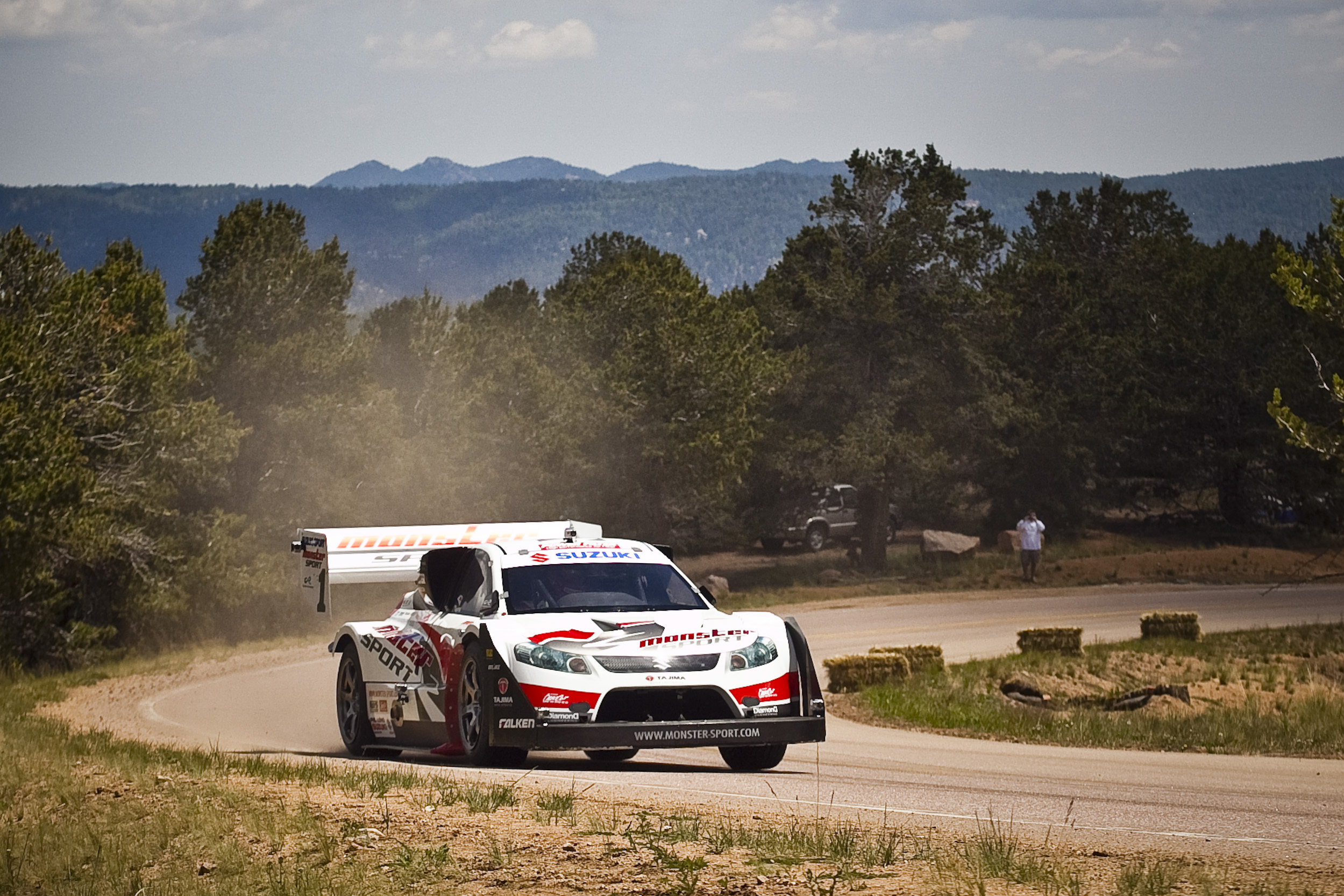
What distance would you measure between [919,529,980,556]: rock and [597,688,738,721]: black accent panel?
45176 mm

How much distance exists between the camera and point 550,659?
11.1 meters

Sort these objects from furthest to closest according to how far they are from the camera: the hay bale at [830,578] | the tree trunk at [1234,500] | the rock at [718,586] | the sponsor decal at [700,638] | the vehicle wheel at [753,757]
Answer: the tree trunk at [1234,500], the hay bale at [830,578], the rock at [718,586], the vehicle wheel at [753,757], the sponsor decal at [700,638]

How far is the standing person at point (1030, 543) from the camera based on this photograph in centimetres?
4472

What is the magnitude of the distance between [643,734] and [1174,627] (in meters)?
20.4

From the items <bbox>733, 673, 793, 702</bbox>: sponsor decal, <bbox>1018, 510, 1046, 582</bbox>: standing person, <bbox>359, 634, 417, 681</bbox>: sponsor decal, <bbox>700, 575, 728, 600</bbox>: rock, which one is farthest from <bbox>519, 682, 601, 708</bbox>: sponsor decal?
<bbox>1018, 510, 1046, 582</bbox>: standing person

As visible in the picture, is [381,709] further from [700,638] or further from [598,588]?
[700,638]

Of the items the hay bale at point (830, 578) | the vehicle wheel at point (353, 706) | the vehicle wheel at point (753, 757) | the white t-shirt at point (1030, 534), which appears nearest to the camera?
the vehicle wheel at point (753, 757)

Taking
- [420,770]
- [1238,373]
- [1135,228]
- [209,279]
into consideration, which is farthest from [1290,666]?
[1135,228]

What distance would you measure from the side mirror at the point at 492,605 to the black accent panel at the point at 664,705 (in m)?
1.45

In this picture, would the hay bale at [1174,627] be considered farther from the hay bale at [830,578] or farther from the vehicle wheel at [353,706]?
the hay bale at [830,578]

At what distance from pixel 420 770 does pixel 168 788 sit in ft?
6.53

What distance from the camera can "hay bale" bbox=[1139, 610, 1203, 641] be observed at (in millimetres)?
28812

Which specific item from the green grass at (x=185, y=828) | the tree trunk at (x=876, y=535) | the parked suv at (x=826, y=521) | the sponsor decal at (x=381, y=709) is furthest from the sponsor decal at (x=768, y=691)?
the parked suv at (x=826, y=521)

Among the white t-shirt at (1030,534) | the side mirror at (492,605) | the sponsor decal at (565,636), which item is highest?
the side mirror at (492,605)
